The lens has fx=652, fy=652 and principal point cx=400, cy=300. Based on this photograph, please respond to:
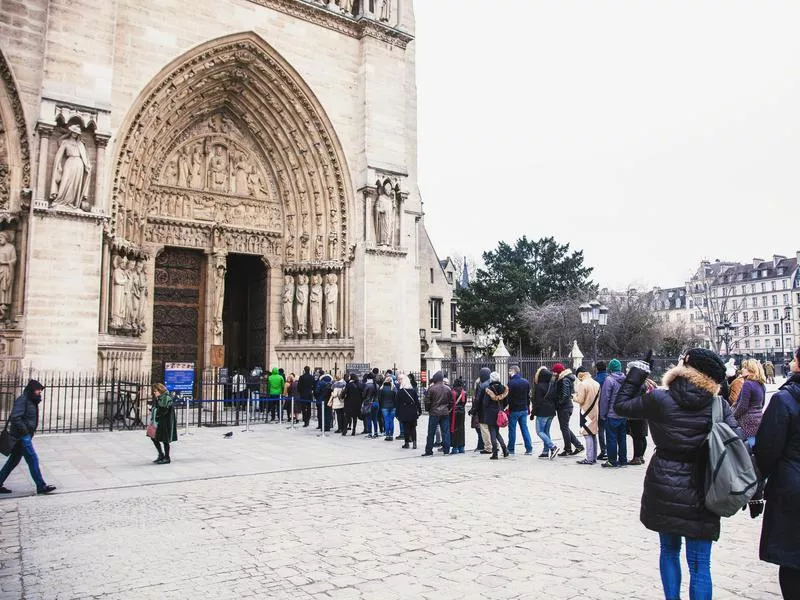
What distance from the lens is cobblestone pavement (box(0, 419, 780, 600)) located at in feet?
14.5

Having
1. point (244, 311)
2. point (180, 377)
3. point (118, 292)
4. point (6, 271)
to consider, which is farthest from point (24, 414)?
point (244, 311)

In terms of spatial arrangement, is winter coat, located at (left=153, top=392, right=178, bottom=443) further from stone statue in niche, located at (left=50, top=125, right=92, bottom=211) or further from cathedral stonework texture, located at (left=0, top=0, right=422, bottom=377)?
stone statue in niche, located at (left=50, top=125, right=92, bottom=211)

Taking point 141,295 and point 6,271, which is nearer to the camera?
point 6,271

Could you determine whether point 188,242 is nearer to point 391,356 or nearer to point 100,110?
point 100,110

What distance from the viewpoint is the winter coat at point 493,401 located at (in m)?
10.6

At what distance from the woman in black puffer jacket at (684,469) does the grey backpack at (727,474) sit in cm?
9

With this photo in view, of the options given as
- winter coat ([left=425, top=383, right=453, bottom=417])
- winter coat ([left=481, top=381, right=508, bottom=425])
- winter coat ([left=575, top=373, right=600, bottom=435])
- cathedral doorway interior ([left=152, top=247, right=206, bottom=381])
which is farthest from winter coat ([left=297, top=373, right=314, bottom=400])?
winter coat ([left=575, top=373, right=600, bottom=435])

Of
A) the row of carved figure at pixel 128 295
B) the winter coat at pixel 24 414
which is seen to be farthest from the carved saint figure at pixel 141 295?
the winter coat at pixel 24 414

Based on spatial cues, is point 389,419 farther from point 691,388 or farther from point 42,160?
point 691,388

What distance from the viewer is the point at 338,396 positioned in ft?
47.1

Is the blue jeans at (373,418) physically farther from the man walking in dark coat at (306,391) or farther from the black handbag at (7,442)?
the black handbag at (7,442)

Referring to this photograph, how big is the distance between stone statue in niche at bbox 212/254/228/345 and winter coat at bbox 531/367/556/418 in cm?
1093

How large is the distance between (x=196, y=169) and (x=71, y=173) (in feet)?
16.5

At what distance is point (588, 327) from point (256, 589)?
3111cm
